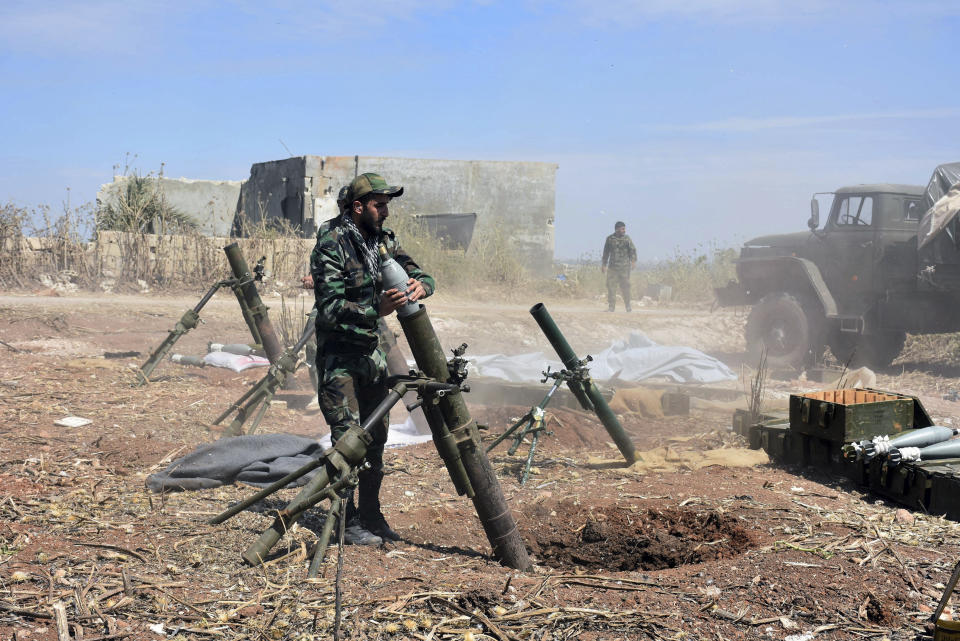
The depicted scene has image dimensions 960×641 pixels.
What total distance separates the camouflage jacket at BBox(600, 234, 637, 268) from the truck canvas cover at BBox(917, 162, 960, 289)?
622cm

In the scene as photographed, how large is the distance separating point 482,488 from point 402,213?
53.1 feet

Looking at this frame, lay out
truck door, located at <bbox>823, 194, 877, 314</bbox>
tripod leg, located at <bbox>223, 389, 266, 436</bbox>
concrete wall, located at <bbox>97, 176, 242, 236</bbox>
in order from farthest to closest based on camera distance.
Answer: concrete wall, located at <bbox>97, 176, 242, 236</bbox> < truck door, located at <bbox>823, 194, 877, 314</bbox> < tripod leg, located at <bbox>223, 389, 266, 436</bbox>

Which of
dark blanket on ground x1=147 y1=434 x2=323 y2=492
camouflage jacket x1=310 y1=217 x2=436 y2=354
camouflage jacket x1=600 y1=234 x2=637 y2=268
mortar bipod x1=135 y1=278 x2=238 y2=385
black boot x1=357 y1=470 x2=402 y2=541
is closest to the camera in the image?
camouflage jacket x1=310 y1=217 x2=436 y2=354

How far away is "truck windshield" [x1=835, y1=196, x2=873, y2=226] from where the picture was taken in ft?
35.4

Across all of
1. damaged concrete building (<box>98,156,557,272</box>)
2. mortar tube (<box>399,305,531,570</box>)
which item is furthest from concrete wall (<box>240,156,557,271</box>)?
mortar tube (<box>399,305,531,570</box>)

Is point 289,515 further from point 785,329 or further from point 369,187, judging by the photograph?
point 785,329

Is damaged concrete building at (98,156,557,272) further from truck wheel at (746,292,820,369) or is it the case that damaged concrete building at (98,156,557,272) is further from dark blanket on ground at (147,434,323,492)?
dark blanket on ground at (147,434,323,492)

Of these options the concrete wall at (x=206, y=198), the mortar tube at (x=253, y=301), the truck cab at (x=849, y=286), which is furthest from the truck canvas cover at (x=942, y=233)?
the concrete wall at (x=206, y=198)

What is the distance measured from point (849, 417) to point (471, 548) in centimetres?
A: 267

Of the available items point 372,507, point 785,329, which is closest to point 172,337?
point 372,507

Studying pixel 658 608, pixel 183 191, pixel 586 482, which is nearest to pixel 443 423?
pixel 658 608

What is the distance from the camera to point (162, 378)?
8453 mm

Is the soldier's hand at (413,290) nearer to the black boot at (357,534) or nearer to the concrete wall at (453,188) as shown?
the black boot at (357,534)

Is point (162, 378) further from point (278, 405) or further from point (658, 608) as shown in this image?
point (658, 608)
